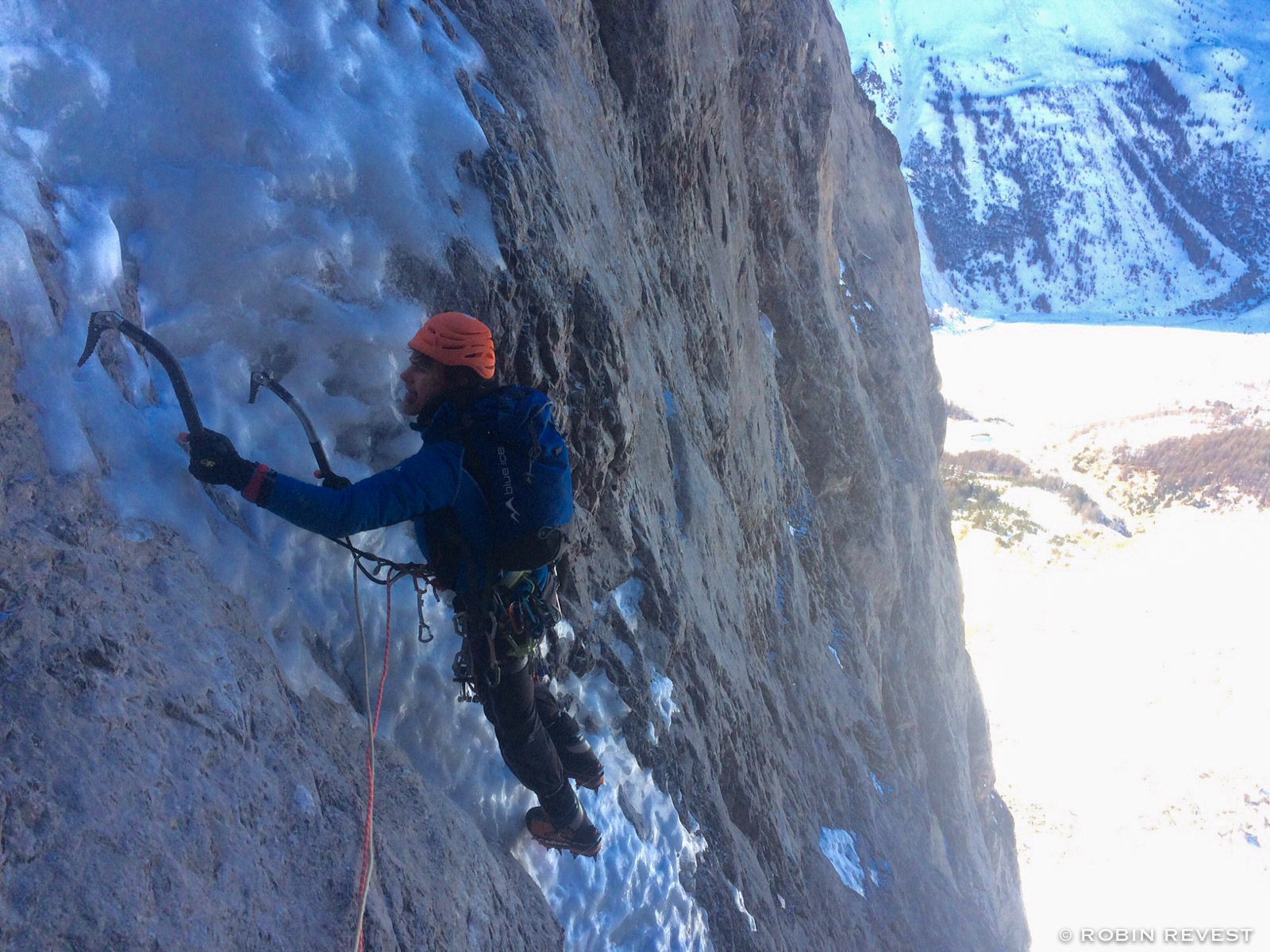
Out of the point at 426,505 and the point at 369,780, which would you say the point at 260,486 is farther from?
the point at 369,780

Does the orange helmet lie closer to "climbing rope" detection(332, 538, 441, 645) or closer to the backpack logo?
the backpack logo

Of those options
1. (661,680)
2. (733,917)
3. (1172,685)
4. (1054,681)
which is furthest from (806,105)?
(1172,685)

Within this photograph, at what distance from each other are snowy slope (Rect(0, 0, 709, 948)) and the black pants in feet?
1.19

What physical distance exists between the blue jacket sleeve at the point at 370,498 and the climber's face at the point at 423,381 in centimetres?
38

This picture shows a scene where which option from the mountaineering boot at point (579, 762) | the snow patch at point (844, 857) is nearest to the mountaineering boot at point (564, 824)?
the mountaineering boot at point (579, 762)

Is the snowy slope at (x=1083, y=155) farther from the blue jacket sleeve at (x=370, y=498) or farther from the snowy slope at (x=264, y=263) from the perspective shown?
the blue jacket sleeve at (x=370, y=498)

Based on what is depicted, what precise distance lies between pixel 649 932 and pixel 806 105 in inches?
496

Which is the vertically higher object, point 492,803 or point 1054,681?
point 1054,681

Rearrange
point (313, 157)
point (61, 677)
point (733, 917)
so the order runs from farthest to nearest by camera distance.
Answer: point (733, 917) < point (313, 157) < point (61, 677)

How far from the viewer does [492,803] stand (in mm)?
4117

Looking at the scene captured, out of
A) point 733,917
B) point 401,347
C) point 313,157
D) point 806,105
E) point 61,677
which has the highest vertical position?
point 806,105

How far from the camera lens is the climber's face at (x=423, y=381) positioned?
134 inches

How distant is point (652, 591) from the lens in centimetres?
608

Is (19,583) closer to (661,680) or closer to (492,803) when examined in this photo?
(492,803)
